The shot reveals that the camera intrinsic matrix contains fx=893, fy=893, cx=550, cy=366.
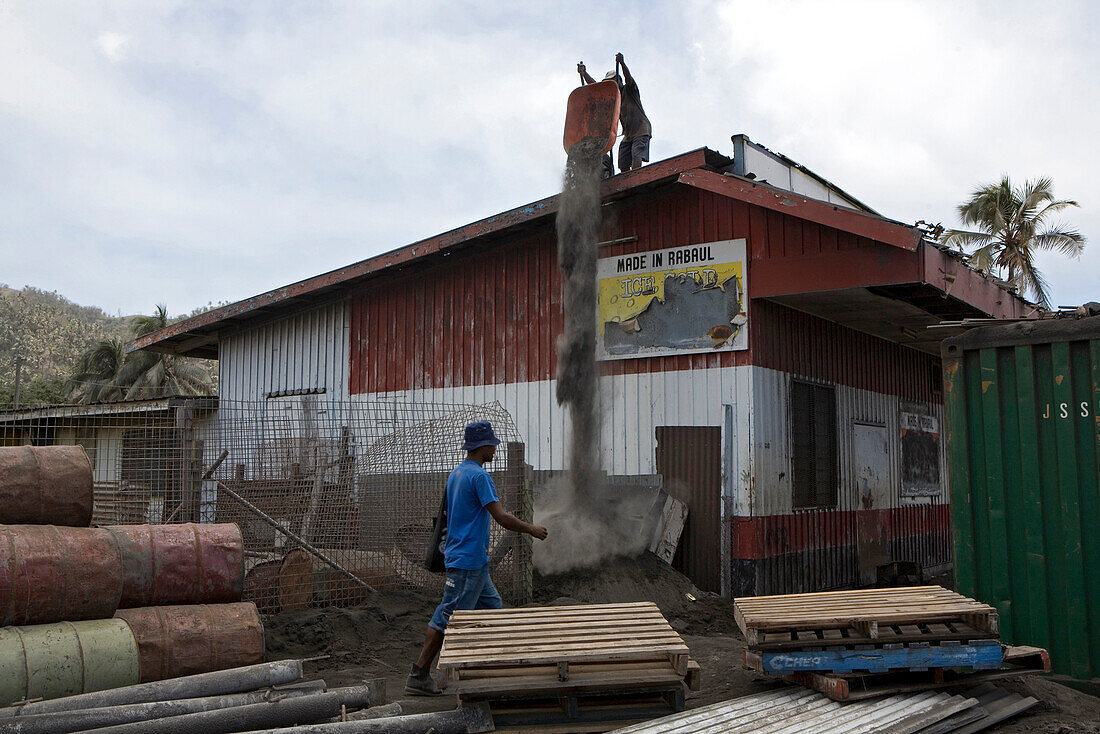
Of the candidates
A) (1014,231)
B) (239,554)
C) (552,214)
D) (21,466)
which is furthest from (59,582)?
(1014,231)

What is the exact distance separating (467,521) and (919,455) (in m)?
11.9

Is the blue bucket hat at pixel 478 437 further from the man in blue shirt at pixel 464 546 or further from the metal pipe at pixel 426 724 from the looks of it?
the metal pipe at pixel 426 724

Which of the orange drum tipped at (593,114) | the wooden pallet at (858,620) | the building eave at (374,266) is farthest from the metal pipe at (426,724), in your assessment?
the orange drum tipped at (593,114)

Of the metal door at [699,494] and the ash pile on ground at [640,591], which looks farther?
the metal door at [699,494]

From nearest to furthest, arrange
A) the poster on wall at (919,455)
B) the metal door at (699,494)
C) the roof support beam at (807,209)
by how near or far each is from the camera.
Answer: the roof support beam at (807,209) < the metal door at (699,494) < the poster on wall at (919,455)

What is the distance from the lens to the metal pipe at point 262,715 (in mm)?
5266

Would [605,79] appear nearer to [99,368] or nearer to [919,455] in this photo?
[919,455]

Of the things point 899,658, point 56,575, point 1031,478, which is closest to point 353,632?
point 56,575

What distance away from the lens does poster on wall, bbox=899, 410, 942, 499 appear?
15328 millimetres

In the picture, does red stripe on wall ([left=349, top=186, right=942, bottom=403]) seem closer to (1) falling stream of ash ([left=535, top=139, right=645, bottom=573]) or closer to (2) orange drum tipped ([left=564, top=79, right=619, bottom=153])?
(1) falling stream of ash ([left=535, top=139, right=645, bottom=573])

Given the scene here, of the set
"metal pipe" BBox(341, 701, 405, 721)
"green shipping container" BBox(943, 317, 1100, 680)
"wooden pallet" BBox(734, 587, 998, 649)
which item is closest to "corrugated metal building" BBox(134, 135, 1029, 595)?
"green shipping container" BBox(943, 317, 1100, 680)

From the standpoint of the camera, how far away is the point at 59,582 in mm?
6180

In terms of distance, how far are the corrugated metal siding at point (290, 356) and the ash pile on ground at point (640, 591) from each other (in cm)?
690

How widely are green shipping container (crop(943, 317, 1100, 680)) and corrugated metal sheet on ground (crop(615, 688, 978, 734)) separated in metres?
1.46
